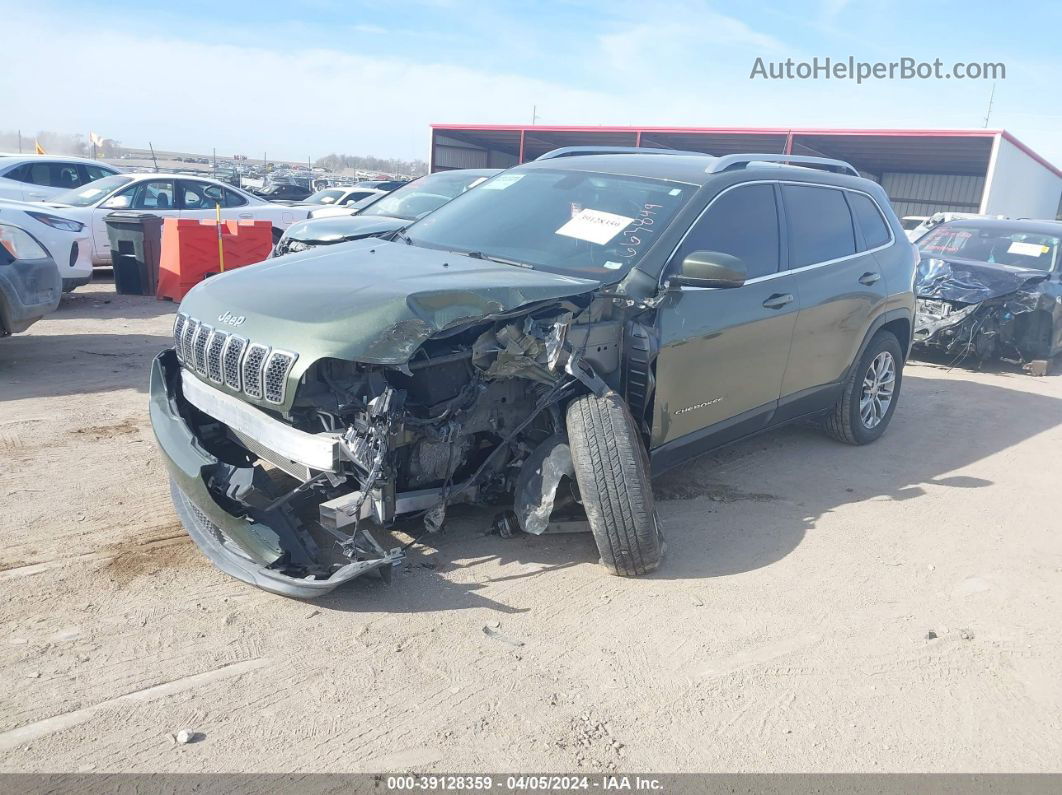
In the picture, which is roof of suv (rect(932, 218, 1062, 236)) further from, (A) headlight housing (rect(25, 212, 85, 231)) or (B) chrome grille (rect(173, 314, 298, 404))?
(A) headlight housing (rect(25, 212, 85, 231))

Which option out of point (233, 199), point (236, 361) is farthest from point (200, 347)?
point (233, 199)

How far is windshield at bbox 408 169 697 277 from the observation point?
426 centimetres

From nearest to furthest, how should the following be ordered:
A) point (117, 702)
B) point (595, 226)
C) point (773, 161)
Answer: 1. point (117, 702)
2. point (595, 226)
3. point (773, 161)

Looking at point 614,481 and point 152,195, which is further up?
point 152,195

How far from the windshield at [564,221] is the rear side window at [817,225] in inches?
36.6

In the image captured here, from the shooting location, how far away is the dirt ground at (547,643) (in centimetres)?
275

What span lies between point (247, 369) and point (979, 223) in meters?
10.4

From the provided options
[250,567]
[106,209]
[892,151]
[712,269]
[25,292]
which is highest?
[892,151]

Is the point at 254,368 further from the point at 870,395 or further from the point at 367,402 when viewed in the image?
the point at 870,395

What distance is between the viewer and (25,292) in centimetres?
672

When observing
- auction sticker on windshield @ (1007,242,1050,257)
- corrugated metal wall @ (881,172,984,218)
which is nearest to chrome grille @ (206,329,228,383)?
auction sticker on windshield @ (1007,242,1050,257)

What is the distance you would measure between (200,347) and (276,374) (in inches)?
25.5

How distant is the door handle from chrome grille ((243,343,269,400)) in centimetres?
280

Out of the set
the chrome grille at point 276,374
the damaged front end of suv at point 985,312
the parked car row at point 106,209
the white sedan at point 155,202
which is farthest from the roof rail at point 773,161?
the white sedan at point 155,202
